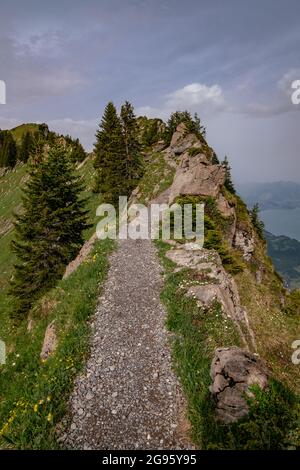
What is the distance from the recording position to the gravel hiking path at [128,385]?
9.84 m

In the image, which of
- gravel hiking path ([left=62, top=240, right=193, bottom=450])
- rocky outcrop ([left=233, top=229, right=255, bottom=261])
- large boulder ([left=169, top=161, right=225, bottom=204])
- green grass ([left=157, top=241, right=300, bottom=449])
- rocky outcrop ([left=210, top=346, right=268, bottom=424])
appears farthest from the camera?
rocky outcrop ([left=233, top=229, right=255, bottom=261])

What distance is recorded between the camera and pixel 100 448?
951 cm

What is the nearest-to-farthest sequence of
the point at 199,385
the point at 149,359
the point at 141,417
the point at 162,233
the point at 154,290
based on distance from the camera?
1. the point at 141,417
2. the point at 199,385
3. the point at 149,359
4. the point at 154,290
5. the point at 162,233

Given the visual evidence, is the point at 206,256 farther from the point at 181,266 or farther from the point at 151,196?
the point at 151,196

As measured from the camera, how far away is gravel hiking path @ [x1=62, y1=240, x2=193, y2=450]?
9.84 metres

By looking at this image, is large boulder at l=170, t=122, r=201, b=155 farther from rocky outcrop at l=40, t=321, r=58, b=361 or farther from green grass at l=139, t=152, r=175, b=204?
rocky outcrop at l=40, t=321, r=58, b=361

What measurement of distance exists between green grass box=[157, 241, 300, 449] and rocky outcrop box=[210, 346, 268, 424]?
0.25 m

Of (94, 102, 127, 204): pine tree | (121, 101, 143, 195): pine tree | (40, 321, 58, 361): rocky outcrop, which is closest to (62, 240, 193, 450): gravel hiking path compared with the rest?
(40, 321, 58, 361): rocky outcrop

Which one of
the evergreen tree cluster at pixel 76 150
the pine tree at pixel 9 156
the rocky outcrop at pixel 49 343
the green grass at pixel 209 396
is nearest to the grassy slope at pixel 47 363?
the rocky outcrop at pixel 49 343

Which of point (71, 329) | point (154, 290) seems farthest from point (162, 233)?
point (71, 329)

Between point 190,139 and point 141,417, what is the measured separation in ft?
156

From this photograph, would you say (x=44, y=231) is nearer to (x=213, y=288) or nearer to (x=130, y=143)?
(x=213, y=288)

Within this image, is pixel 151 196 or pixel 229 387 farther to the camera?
pixel 151 196
